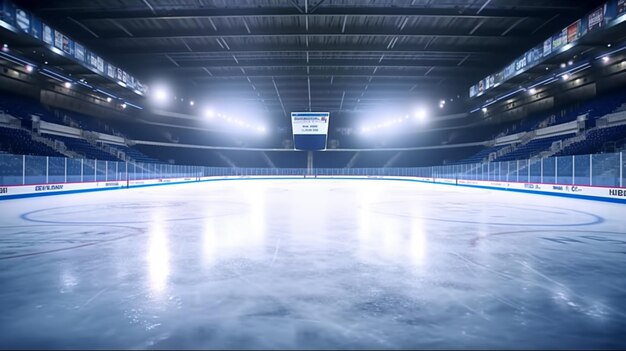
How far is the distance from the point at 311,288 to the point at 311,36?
52.0 ft

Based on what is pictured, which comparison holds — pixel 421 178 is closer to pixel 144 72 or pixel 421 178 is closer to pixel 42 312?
pixel 144 72

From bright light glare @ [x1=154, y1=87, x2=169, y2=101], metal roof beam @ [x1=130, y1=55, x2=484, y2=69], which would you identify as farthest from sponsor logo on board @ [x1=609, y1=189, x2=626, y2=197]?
bright light glare @ [x1=154, y1=87, x2=169, y2=101]

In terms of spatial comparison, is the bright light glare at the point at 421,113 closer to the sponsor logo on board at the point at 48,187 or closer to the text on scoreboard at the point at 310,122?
the text on scoreboard at the point at 310,122

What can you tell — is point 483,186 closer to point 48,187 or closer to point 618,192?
point 618,192

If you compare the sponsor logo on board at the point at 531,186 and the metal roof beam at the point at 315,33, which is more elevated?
the metal roof beam at the point at 315,33

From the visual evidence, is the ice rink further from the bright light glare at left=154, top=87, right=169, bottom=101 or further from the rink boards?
the bright light glare at left=154, top=87, right=169, bottom=101

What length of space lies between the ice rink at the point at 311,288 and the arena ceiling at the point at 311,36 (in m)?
10.1

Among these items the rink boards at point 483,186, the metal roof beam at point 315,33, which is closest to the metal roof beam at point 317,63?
the metal roof beam at point 315,33

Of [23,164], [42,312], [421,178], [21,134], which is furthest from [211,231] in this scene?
[421,178]

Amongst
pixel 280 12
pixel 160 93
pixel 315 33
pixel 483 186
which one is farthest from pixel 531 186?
pixel 160 93

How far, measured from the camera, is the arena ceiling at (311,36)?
45.3 ft

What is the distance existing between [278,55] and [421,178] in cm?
2588

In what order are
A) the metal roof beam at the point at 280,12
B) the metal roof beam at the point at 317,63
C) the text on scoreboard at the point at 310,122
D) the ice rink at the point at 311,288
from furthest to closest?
the text on scoreboard at the point at 310,122
the metal roof beam at the point at 317,63
the metal roof beam at the point at 280,12
the ice rink at the point at 311,288

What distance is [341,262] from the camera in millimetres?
4926
